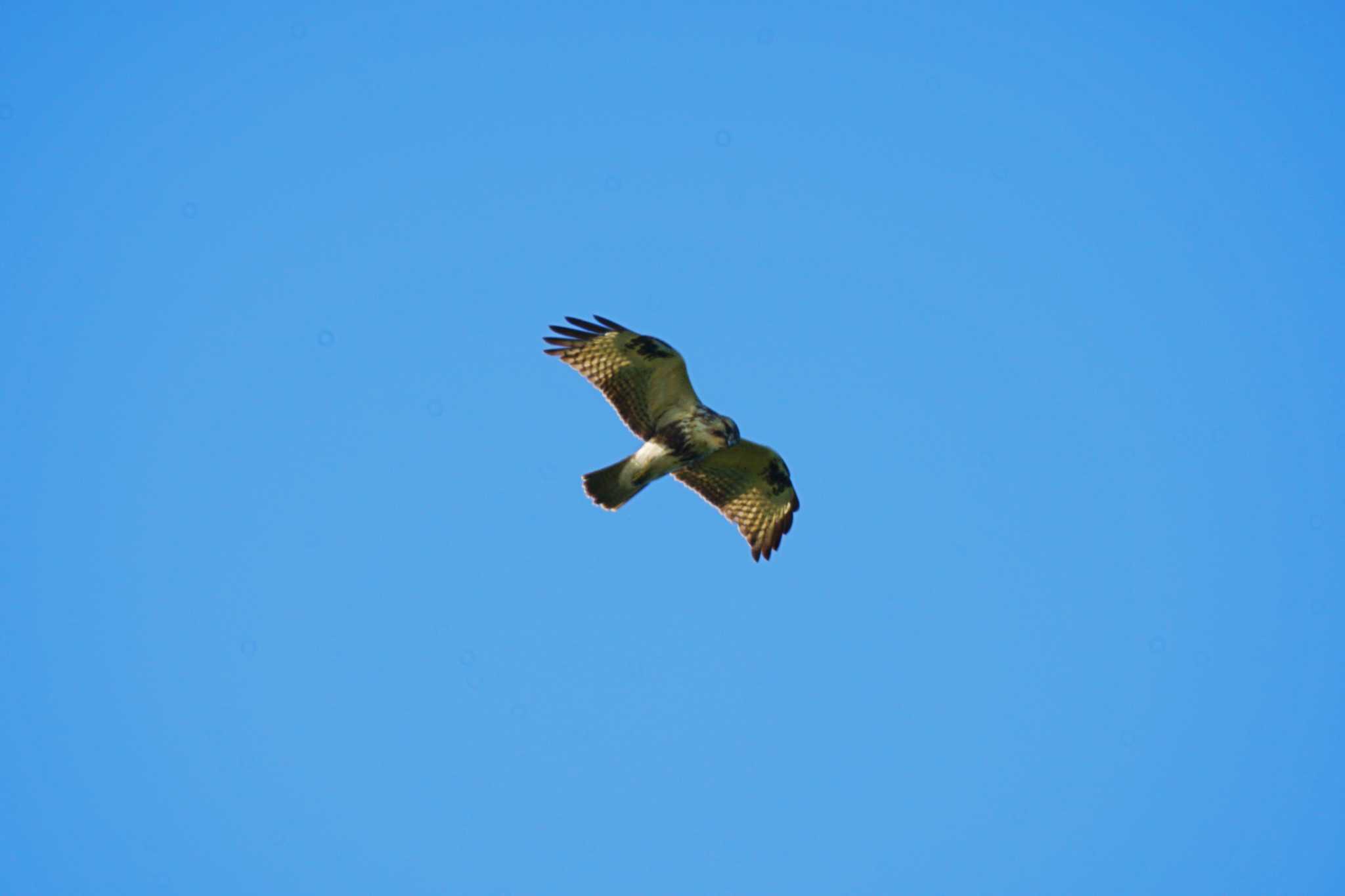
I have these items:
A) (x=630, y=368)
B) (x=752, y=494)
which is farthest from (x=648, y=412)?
(x=752, y=494)

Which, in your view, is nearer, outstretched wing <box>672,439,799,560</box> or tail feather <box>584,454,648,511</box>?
tail feather <box>584,454,648,511</box>

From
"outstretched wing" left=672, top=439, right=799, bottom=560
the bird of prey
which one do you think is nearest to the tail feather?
the bird of prey

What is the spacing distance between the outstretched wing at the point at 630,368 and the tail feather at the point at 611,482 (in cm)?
46

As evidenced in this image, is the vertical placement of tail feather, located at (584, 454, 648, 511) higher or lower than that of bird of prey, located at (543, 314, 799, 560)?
lower

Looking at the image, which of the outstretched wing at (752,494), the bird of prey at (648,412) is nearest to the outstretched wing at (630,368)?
the bird of prey at (648,412)

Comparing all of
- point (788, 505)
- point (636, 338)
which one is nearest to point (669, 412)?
point (636, 338)

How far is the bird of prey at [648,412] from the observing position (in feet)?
40.6

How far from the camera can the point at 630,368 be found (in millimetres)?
12617

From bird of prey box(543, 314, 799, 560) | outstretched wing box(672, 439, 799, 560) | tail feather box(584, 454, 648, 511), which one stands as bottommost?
tail feather box(584, 454, 648, 511)

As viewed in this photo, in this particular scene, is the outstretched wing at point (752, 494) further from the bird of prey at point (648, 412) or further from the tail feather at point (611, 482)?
the tail feather at point (611, 482)

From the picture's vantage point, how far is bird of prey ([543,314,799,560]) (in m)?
12.4

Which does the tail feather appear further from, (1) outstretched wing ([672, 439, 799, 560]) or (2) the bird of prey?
(1) outstretched wing ([672, 439, 799, 560])

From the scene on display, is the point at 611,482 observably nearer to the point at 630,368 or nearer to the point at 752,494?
the point at 630,368

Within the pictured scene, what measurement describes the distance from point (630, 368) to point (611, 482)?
1.07 m
